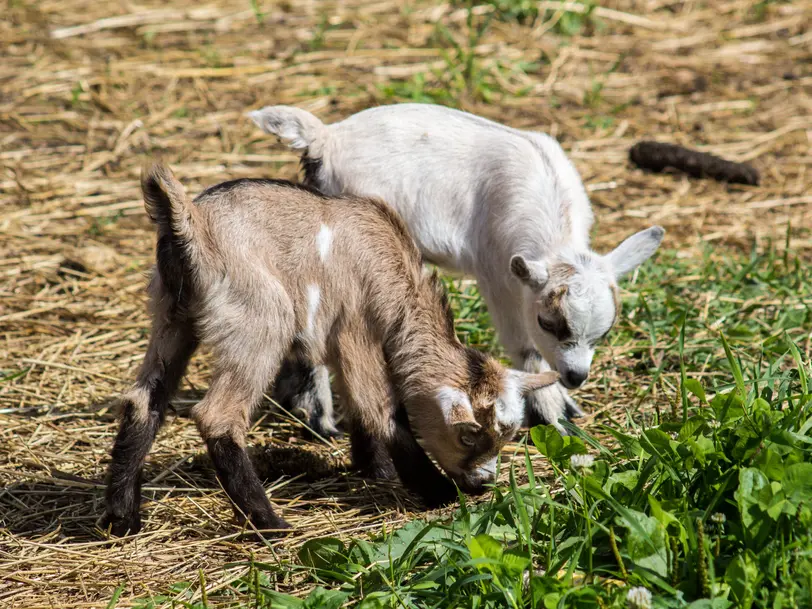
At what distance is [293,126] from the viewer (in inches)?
193

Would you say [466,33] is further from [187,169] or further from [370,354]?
[370,354]

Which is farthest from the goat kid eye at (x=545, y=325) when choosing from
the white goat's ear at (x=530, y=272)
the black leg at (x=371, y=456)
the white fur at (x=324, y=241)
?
the white fur at (x=324, y=241)

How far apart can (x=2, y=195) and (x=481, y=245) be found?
12.0ft

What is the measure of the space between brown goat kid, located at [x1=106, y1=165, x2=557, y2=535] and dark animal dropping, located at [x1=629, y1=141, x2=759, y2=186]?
3.70m

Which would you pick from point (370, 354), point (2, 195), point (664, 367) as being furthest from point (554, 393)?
point (2, 195)

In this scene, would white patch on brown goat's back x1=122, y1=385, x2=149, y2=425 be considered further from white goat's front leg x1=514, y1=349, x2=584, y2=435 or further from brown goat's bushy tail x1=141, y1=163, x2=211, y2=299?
white goat's front leg x1=514, y1=349, x2=584, y2=435

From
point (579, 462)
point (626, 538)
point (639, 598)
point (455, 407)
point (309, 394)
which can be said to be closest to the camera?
point (639, 598)

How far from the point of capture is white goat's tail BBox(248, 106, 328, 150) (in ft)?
16.0

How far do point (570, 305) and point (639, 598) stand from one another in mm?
1869

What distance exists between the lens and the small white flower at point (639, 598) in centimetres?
272

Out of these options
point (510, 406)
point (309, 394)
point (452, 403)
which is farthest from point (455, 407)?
point (309, 394)

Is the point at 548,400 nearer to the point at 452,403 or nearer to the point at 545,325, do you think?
the point at 545,325

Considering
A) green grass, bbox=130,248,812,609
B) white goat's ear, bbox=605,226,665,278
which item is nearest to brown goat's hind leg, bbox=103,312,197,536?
green grass, bbox=130,248,812,609

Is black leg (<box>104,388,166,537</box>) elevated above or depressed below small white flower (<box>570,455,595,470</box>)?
below
